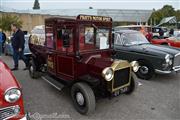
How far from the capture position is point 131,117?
423 cm

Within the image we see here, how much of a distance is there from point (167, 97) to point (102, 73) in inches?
90.8

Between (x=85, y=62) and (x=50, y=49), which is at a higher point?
(x=50, y=49)

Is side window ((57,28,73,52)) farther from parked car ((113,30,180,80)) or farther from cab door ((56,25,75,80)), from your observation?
parked car ((113,30,180,80))

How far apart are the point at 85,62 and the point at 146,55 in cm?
297

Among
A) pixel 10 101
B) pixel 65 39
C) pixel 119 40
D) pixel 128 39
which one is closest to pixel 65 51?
pixel 65 39

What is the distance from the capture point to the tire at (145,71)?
6.78 meters

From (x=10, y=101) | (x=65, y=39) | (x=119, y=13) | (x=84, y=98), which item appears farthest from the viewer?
(x=119, y=13)

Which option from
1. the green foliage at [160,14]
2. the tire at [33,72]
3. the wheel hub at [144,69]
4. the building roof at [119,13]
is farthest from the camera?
the green foliage at [160,14]

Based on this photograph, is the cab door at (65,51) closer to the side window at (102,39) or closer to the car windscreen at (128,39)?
the side window at (102,39)

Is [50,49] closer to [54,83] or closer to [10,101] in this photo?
[54,83]

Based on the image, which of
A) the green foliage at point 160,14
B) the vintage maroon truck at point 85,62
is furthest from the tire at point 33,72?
the green foliage at point 160,14

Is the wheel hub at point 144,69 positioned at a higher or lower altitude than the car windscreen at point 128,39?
lower

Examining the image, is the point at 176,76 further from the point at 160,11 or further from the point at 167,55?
the point at 160,11

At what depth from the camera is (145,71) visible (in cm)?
691
